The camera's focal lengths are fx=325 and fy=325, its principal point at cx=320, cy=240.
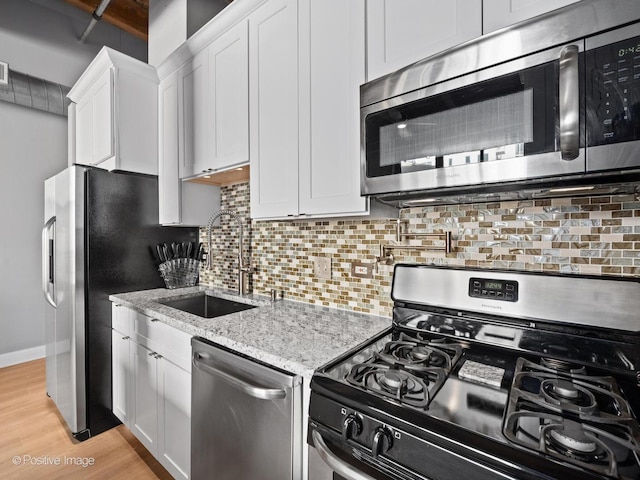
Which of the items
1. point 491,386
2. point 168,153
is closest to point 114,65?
point 168,153

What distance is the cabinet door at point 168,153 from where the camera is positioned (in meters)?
2.25

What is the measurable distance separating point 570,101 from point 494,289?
0.63 m

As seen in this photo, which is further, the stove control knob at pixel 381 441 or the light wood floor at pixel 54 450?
the light wood floor at pixel 54 450

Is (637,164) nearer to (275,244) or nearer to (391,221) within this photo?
(391,221)

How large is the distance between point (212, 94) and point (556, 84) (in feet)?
5.77

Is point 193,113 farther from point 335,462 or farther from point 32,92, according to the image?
point 32,92

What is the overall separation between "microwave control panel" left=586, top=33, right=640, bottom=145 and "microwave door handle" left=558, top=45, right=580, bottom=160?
0.03 meters

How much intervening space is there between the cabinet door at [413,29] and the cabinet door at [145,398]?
1.79 meters

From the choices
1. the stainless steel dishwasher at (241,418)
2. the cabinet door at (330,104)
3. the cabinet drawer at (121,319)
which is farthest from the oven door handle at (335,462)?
the cabinet drawer at (121,319)

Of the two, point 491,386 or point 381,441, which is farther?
point 491,386

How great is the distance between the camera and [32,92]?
315 centimetres

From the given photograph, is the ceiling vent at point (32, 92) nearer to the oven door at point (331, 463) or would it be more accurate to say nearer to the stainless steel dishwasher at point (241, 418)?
the stainless steel dishwasher at point (241, 418)

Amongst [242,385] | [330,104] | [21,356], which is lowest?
[21,356]

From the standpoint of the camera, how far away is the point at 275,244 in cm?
202
